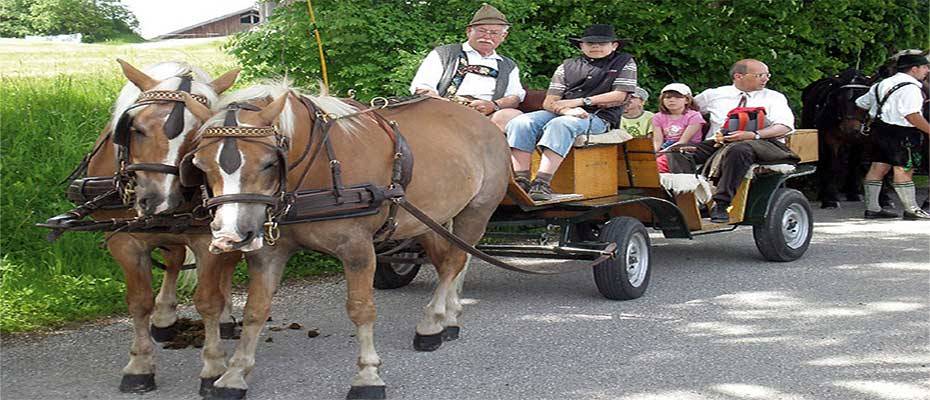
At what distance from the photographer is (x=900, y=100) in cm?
1116

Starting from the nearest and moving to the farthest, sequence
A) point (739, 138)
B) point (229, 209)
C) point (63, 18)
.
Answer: point (229, 209) < point (739, 138) < point (63, 18)

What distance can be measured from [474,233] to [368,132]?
1374 mm

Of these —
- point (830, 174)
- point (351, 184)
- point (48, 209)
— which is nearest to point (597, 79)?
point (351, 184)

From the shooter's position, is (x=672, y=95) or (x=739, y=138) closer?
(x=739, y=138)

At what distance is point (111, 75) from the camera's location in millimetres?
10680

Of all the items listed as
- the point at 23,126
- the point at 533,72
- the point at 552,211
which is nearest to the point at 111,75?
the point at 23,126

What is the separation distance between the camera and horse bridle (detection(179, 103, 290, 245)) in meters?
4.40

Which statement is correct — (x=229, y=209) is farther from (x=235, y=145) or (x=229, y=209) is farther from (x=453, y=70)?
(x=453, y=70)

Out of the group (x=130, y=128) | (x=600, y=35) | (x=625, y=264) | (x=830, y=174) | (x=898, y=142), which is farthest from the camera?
(x=830, y=174)

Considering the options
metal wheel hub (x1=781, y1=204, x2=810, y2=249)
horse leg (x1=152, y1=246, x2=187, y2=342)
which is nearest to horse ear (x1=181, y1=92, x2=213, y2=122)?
horse leg (x1=152, y1=246, x2=187, y2=342)

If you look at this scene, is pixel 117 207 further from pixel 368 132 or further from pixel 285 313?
pixel 285 313

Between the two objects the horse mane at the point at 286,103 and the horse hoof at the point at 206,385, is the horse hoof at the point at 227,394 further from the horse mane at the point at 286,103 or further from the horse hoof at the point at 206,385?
the horse mane at the point at 286,103

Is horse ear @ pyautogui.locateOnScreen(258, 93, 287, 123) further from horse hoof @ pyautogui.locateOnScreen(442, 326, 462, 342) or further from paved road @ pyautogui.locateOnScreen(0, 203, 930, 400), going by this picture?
horse hoof @ pyautogui.locateOnScreen(442, 326, 462, 342)

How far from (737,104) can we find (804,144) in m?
0.81
